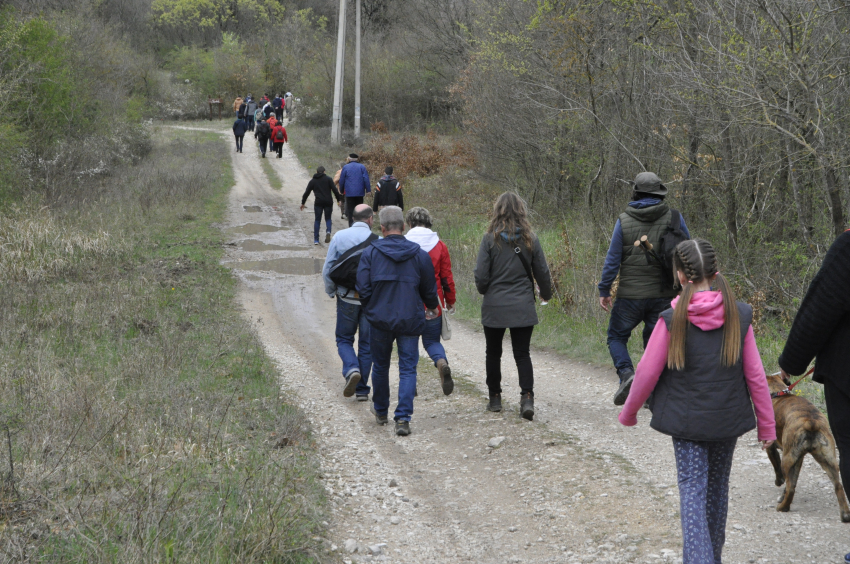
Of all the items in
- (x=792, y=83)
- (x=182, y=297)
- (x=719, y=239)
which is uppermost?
(x=792, y=83)

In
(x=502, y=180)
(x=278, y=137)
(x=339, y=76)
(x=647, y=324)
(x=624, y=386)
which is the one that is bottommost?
(x=624, y=386)

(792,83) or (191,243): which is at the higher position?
(792,83)

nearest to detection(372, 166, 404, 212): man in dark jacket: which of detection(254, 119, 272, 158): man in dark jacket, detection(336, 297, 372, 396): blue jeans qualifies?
detection(336, 297, 372, 396): blue jeans

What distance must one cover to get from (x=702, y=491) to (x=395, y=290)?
3.15m

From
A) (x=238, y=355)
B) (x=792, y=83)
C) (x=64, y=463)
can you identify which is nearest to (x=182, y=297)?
(x=238, y=355)

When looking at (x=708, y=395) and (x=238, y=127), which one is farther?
(x=238, y=127)

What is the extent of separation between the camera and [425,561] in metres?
4.11

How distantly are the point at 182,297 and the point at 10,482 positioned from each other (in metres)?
7.59

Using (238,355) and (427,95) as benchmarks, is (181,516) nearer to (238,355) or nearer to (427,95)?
(238,355)

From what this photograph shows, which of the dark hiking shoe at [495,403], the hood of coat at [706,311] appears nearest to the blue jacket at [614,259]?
the dark hiking shoe at [495,403]

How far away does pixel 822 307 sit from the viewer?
3.22m

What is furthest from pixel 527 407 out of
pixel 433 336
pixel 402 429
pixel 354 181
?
pixel 354 181

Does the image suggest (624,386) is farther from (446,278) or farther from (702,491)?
(702,491)

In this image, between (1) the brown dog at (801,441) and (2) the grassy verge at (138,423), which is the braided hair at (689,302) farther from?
(2) the grassy verge at (138,423)
